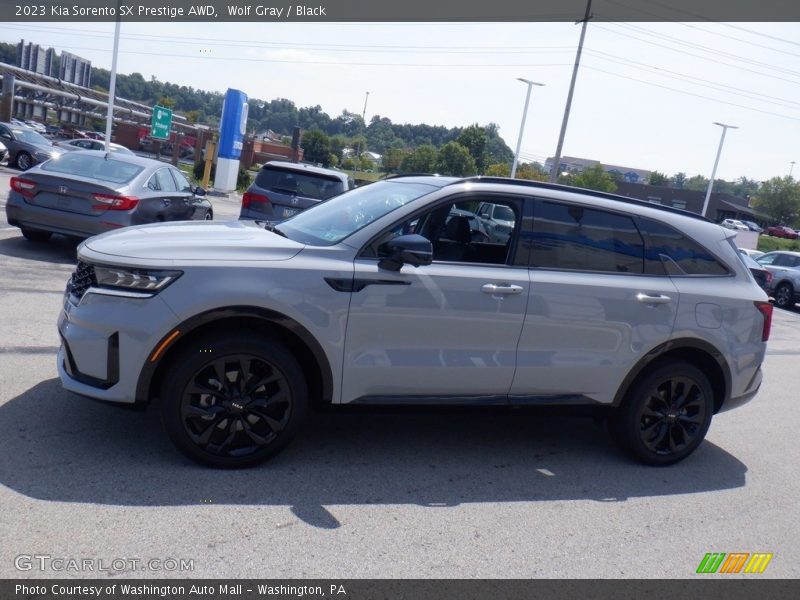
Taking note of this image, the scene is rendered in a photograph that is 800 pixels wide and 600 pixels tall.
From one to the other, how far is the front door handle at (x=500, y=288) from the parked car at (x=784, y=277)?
20.2 metres

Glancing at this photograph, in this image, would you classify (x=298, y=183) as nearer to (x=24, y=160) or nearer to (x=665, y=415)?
(x=665, y=415)

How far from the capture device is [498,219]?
16.6 ft

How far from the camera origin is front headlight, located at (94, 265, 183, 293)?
419cm

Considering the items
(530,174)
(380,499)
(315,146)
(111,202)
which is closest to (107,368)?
(380,499)

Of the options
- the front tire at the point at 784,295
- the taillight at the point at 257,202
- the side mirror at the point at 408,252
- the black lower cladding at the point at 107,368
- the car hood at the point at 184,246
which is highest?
the side mirror at the point at 408,252

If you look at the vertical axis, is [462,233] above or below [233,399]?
above

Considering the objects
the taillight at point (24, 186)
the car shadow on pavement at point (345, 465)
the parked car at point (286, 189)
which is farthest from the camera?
the parked car at point (286, 189)

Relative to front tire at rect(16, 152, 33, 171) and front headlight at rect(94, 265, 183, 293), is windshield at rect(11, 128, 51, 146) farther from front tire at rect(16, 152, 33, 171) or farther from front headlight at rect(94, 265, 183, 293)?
front headlight at rect(94, 265, 183, 293)

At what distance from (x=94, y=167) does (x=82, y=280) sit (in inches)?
269

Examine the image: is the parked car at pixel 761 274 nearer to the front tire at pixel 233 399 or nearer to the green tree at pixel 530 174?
Result: the green tree at pixel 530 174

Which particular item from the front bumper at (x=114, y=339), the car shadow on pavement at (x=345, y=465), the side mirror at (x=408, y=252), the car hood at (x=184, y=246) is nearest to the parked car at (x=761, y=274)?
the car shadow on pavement at (x=345, y=465)

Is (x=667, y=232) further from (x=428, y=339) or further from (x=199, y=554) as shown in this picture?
(x=199, y=554)

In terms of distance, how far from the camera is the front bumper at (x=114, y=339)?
13.6ft

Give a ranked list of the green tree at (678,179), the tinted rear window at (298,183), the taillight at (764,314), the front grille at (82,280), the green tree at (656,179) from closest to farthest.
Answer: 1. the front grille at (82,280)
2. the taillight at (764,314)
3. the tinted rear window at (298,183)
4. the green tree at (656,179)
5. the green tree at (678,179)
